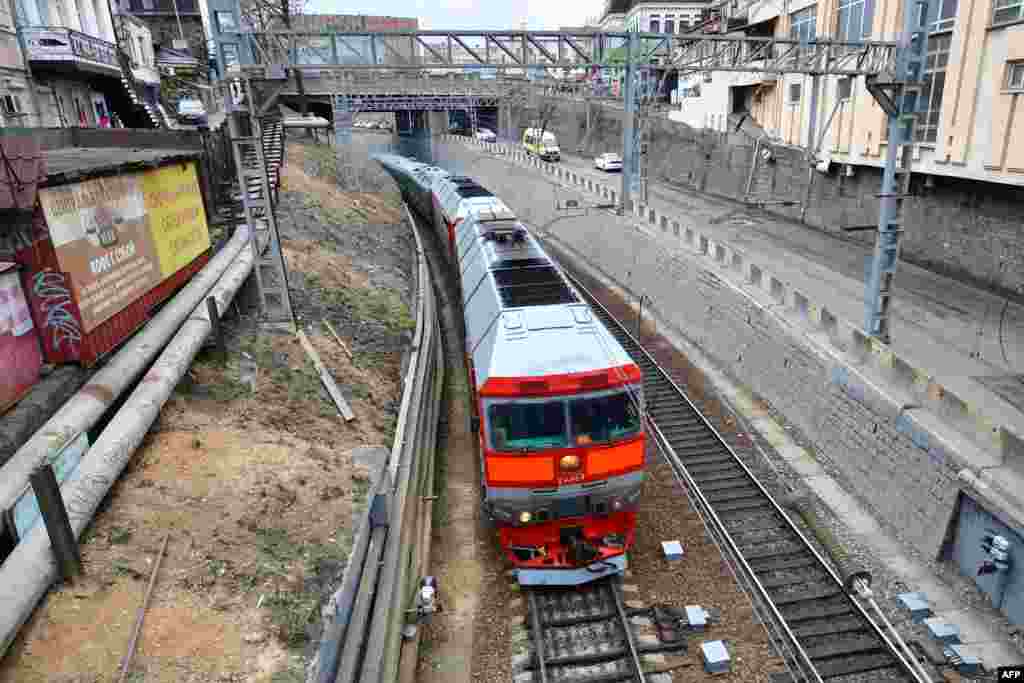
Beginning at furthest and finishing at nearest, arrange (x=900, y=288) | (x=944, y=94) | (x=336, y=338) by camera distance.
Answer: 1. (x=900, y=288)
2. (x=944, y=94)
3. (x=336, y=338)

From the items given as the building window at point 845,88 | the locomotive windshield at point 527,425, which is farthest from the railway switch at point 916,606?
the building window at point 845,88

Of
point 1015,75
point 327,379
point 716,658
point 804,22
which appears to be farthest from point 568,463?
point 804,22

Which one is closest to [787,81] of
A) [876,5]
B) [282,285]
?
[876,5]

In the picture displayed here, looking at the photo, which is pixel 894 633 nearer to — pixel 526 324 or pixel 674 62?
pixel 526 324

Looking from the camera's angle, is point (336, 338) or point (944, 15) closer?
point (336, 338)

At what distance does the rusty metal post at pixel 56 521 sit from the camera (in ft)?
17.7

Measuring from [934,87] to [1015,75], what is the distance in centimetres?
344

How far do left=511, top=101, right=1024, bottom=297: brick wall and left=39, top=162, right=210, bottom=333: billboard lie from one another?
19801mm

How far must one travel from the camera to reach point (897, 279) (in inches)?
779

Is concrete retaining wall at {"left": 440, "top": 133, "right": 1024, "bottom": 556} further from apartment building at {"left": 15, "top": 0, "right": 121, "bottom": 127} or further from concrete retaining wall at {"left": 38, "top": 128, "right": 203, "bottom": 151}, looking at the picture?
apartment building at {"left": 15, "top": 0, "right": 121, "bottom": 127}

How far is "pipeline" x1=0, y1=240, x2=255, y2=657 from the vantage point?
528 cm

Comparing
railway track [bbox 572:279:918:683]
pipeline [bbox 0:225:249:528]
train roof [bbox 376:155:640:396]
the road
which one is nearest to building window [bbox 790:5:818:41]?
the road

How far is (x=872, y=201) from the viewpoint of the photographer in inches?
929

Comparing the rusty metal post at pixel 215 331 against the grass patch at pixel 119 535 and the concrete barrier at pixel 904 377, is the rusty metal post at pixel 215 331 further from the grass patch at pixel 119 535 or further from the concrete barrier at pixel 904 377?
the concrete barrier at pixel 904 377
